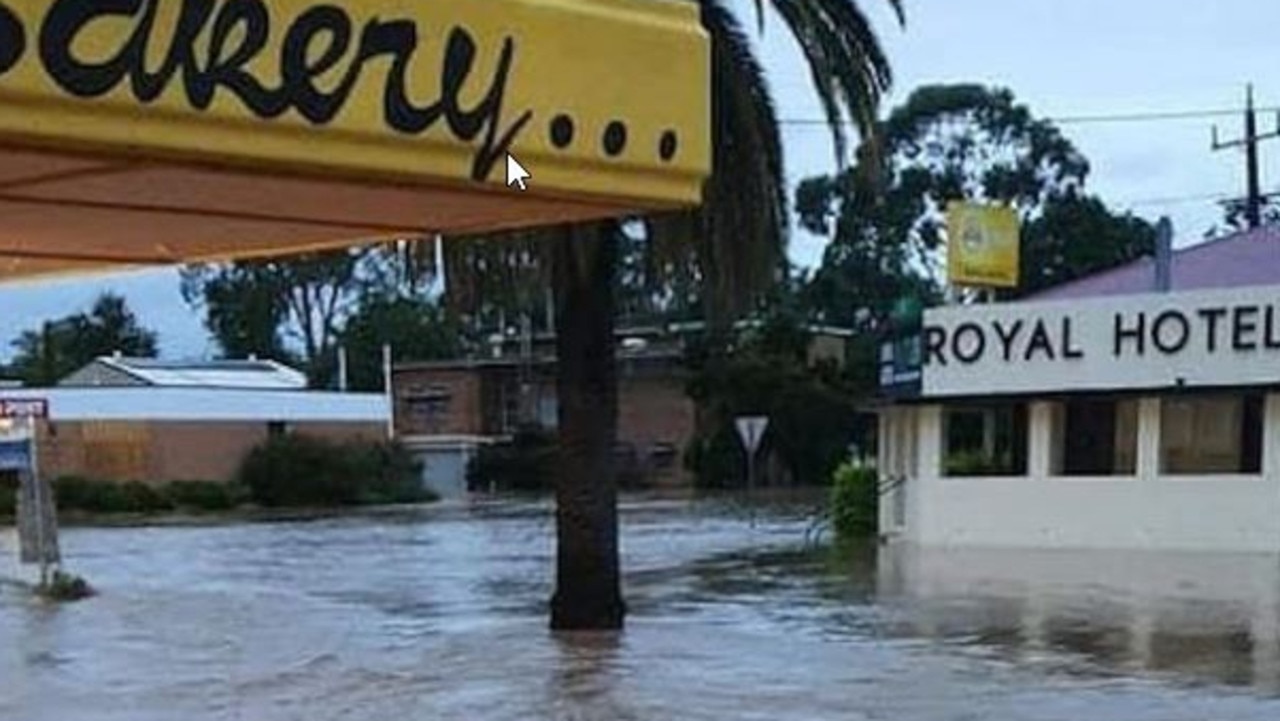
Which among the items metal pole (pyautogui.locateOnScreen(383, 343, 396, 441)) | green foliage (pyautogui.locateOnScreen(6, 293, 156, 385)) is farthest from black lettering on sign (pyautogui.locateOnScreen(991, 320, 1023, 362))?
green foliage (pyautogui.locateOnScreen(6, 293, 156, 385))

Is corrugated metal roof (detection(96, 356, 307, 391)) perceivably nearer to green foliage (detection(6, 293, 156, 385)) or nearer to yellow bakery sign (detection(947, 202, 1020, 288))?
green foliage (detection(6, 293, 156, 385))

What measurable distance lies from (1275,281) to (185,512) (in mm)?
40309

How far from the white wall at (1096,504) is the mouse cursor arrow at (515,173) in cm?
3170

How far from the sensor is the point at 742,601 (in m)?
25.2

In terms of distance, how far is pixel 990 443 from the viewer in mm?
42156

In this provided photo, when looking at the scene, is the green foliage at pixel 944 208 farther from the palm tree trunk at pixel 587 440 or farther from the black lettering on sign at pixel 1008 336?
the palm tree trunk at pixel 587 440

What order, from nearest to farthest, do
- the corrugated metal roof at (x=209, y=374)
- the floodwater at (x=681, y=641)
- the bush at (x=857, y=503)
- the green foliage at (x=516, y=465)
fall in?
the floodwater at (x=681, y=641) → the bush at (x=857, y=503) → the corrugated metal roof at (x=209, y=374) → the green foliage at (x=516, y=465)

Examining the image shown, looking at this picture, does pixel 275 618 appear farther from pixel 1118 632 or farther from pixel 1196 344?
pixel 1196 344

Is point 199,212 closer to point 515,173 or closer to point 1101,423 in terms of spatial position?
point 515,173

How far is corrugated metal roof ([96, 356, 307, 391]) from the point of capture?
84.3m

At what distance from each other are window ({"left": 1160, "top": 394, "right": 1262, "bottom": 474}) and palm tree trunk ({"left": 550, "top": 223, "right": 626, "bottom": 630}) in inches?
716

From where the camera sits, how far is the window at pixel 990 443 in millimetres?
39438

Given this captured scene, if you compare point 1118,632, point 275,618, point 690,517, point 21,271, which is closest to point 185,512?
point 690,517

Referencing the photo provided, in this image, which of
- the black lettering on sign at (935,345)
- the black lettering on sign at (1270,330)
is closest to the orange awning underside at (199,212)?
the black lettering on sign at (1270,330)
